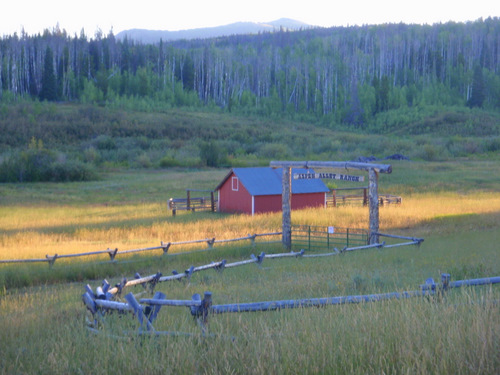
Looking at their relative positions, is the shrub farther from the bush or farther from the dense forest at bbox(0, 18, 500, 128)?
the dense forest at bbox(0, 18, 500, 128)

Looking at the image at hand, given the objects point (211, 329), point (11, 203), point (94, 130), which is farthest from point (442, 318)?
point (94, 130)

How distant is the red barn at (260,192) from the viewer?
3634 cm

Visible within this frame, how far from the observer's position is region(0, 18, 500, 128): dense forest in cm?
11788

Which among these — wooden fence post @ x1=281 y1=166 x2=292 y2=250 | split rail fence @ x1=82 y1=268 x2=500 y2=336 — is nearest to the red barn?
wooden fence post @ x1=281 y1=166 x2=292 y2=250

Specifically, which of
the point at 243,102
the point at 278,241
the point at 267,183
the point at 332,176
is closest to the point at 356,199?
the point at 267,183

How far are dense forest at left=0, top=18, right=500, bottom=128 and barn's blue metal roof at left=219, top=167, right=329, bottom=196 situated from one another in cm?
7700

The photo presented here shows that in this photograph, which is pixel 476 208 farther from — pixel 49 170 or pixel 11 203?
pixel 49 170

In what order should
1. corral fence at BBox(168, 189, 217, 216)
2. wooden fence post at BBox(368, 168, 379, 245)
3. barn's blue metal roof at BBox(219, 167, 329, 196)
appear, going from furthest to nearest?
1. corral fence at BBox(168, 189, 217, 216)
2. barn's blue metal roof at BBox(219, 167, 329, 196)
3. wooden fence post at BBox(368, 168, 379, 245)

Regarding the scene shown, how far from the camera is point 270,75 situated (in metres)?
137

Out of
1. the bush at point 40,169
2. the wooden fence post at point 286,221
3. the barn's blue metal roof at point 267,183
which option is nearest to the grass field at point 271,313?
the wooden fence post at point 286,221

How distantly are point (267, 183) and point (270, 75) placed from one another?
Result: 103615mm

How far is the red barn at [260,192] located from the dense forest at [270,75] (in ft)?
252

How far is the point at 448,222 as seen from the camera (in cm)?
2556

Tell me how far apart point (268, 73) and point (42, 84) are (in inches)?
1998
